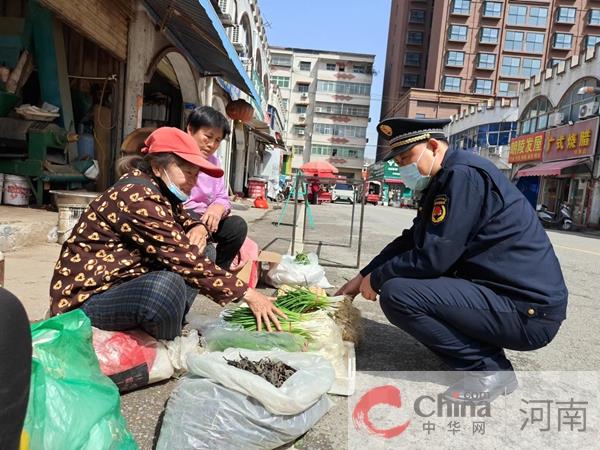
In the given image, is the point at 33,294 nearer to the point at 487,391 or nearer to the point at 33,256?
the point at 33,256

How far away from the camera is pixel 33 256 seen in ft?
13.4

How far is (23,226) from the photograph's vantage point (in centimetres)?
421

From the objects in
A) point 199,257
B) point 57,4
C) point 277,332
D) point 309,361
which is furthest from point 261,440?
point 57,4

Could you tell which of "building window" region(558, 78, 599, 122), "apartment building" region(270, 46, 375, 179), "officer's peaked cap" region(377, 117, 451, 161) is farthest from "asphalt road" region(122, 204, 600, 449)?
"apartment building" region(270, 46, 375, 179)

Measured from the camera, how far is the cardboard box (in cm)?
352

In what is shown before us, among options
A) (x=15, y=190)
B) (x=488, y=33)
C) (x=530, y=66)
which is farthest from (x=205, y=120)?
(x=530, y=66)

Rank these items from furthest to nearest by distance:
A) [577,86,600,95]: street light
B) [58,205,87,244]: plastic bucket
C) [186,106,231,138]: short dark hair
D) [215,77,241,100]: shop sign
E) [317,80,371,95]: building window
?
[317,80,371,95]: building window
[577,86,600,95]: street light
[215,77,241,100]: shop sign
[58,205,87,244]: plastic bucket
[186,106,231,138]: short dark hair

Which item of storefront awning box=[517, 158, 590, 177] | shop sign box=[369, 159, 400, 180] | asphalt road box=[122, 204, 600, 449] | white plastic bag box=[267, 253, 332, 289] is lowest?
asphalt road box=[122, 204, 600, 449]

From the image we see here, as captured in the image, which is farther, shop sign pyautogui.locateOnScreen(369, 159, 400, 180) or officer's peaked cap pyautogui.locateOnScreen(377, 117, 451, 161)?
shop sign pyautogui.locateOnScreen(369, 159, 400, 180)

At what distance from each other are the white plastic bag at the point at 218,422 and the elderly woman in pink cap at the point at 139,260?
48 cm

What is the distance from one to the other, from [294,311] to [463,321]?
89cm

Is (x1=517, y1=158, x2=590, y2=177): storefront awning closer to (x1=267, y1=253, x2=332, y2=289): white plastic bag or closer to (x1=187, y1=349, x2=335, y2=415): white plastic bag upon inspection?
(x1=267, y1=253, x2=332, y2=289): white plastic bag

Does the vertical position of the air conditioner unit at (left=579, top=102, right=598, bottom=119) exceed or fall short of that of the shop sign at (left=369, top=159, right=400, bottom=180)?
it exceeds it

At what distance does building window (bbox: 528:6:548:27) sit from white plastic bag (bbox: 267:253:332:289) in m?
57.6
